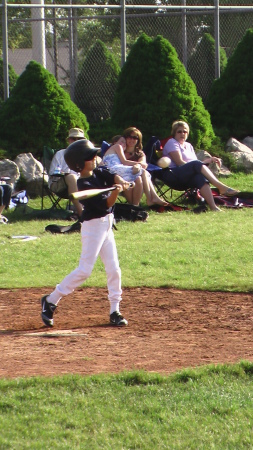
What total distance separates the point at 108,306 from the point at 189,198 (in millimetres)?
6539

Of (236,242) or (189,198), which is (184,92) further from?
(236,242)

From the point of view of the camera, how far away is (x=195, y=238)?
10852mm

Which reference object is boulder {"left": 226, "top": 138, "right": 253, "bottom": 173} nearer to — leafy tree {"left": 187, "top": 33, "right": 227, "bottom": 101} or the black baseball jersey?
leafy tree {"left": 187, "top": 33, "right": 227, "bottom": 101}

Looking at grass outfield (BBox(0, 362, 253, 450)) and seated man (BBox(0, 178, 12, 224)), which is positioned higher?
grass outfield (BBox(0, 362, 253, 450))

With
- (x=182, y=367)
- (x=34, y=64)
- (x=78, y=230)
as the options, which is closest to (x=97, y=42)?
(x=34, y=64)

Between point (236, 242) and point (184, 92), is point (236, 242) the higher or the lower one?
the lower one

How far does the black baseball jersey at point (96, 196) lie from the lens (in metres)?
6.80

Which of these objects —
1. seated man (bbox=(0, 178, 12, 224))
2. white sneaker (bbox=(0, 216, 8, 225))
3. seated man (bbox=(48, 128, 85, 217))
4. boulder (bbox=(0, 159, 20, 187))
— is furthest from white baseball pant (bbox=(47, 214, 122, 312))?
boulder (bbox=(0, 159, 20, 187))

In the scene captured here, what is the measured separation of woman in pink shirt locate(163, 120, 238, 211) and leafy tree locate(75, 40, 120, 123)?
551 centimetres

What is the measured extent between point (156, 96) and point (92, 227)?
34.4ft

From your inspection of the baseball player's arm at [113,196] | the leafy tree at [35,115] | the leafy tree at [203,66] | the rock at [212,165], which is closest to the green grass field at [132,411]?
the baseball player's arm at [113,196]

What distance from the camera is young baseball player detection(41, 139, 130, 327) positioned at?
269 inches

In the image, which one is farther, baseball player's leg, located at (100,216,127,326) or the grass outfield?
baseball player's leg, located at (100,216,127,326)

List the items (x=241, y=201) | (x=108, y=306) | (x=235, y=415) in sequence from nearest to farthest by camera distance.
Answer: (x=235, y=415) < (x=108, y=306) < (x=241, y=201)
